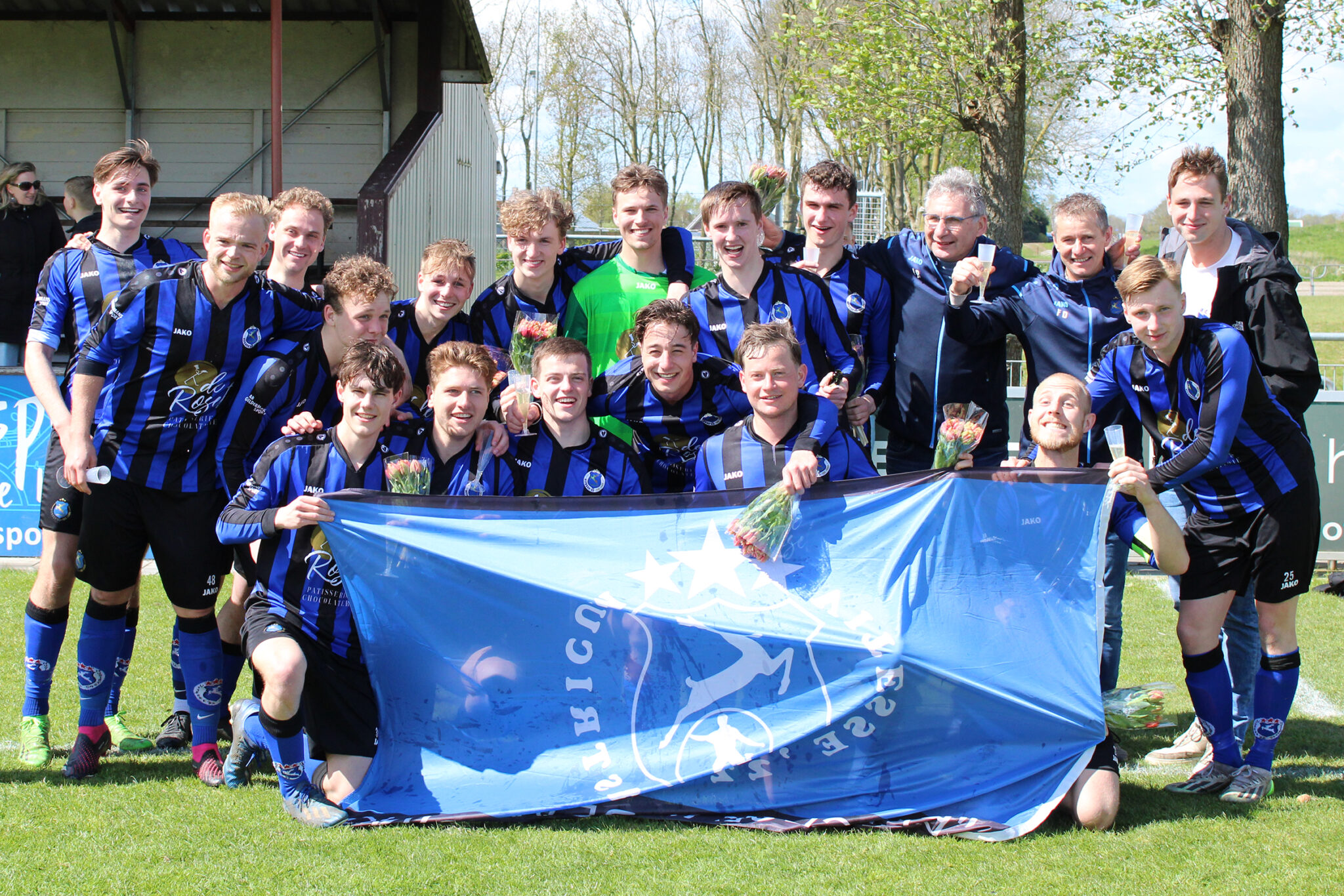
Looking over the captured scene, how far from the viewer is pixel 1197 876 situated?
10.8ft

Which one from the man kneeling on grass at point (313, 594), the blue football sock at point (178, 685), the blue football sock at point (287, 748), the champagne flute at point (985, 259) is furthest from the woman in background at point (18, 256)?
the champagne flute at point (985, 259)

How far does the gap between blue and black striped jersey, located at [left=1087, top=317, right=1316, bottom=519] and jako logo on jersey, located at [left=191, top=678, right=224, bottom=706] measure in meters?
3.57

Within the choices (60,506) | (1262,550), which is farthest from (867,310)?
(60,506)

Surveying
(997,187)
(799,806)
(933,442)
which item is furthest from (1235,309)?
(997,187)

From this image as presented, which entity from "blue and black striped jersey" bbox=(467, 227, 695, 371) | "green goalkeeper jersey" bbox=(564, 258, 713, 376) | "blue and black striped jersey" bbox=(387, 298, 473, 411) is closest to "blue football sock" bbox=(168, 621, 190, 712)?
"blue and black striped jersey" bbox=(387, 298, 473, 411)

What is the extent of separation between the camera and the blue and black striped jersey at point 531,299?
494 cm

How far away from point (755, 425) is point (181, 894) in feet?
7.82

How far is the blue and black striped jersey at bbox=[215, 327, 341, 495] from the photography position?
14.3 ft

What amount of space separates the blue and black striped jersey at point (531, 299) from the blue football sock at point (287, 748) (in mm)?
1732

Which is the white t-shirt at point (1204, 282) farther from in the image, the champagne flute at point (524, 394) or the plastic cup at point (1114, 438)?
the champagne flute at point (524, 394)

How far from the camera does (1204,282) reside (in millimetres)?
4414

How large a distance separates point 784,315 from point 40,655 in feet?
10.7

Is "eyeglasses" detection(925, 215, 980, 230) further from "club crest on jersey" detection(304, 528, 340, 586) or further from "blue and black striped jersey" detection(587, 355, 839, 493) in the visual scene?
"club crest on jersey" detection(304, 528, 340, 586)

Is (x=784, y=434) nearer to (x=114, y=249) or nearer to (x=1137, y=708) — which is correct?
(x=1137, y=708)
